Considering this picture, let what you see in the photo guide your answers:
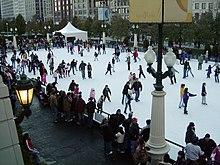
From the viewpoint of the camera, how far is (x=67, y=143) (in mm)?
11047

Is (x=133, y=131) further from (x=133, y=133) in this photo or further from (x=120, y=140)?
(x=120, y=140)

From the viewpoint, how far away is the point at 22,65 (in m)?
25.3

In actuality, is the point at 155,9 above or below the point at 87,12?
below


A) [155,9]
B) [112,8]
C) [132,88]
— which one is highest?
[112,8]

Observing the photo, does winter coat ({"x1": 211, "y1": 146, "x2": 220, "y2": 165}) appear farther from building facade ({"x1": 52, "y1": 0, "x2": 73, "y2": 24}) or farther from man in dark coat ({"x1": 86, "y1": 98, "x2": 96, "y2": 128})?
building facade ({"x1": 52, "y1": 0, "x2": 73, "y2": 24})

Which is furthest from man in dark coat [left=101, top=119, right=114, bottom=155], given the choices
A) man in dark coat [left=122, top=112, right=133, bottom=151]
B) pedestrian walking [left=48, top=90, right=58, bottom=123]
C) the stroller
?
the stroller

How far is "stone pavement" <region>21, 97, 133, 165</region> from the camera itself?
9688 millimetres

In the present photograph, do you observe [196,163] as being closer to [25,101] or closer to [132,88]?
[25,101]

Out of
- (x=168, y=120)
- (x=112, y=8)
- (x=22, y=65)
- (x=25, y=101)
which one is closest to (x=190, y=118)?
(x=168, y=120)

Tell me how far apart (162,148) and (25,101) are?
15.2ft

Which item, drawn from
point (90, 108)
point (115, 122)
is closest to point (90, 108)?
point (90, 108)

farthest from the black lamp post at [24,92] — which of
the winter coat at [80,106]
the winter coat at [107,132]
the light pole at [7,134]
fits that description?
the winter coat at [80,106]

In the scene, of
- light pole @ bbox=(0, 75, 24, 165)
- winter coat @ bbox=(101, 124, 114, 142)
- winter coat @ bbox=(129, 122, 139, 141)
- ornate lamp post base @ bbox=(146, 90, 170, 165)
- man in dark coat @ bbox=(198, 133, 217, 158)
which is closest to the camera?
light pole @ bbox=(0, 75, 24, 165)

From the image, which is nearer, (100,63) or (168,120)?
(168,120)
